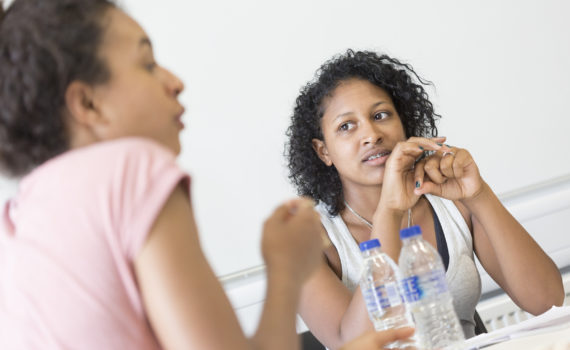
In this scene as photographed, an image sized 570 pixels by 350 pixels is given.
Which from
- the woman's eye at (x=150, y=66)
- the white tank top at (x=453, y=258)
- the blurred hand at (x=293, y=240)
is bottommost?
the white tank top at (x=453, y=258)

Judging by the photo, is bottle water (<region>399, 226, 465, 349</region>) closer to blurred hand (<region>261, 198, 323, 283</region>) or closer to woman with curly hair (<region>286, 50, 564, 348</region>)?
woman with curly hair (<region>286, 50, 564, 348</region>)

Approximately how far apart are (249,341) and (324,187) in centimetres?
143

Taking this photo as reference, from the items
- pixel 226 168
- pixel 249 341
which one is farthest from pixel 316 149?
pixel 249 341

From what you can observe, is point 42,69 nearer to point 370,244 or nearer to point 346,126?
point 370,244

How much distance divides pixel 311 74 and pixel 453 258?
41.9 inches

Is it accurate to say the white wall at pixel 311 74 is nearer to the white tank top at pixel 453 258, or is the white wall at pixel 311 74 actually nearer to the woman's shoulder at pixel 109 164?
the white tank top at pixel 453 258

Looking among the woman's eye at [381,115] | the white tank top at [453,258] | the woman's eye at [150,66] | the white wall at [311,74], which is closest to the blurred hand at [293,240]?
the woman's eye at [150,66]

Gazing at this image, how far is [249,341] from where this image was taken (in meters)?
0.69

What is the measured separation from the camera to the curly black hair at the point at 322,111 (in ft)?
6.66

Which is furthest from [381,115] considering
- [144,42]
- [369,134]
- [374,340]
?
[144,42]

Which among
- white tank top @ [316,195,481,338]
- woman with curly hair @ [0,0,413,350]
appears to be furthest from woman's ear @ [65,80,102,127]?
white tank top @ [316,195,481,338]

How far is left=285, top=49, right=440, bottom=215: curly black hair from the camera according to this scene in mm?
2029

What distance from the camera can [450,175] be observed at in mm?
1680

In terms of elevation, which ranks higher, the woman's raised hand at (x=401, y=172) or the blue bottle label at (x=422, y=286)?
the woman's raised hand at (x=401, y=172)
